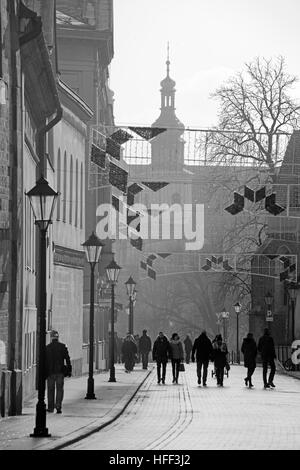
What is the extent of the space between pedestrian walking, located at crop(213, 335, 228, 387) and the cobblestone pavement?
40 centimetres

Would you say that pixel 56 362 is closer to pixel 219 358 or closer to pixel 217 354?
pixel 219 358

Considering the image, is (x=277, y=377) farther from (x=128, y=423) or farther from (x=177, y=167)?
(x=128, y=423)

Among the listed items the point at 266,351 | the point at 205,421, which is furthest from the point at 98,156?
the point at 205,421

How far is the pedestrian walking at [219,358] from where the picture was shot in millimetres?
40000

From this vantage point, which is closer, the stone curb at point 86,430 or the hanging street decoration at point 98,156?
the stone curb at point 86,430

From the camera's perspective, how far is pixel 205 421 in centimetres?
2477

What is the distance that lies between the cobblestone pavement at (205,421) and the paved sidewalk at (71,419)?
26cm

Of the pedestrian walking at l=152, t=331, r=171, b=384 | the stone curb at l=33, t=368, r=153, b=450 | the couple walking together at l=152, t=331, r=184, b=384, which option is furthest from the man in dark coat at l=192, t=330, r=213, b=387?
the stone curb at l=33, t=368, r=153, b=450

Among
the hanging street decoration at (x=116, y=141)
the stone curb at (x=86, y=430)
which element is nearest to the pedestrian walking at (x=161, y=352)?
the hanging street decoration at (x=116, y=141)

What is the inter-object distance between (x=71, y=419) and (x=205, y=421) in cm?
224

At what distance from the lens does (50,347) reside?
2611 centimetres

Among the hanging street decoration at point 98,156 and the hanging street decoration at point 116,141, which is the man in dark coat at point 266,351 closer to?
the hanging street decoration at point 116,141
